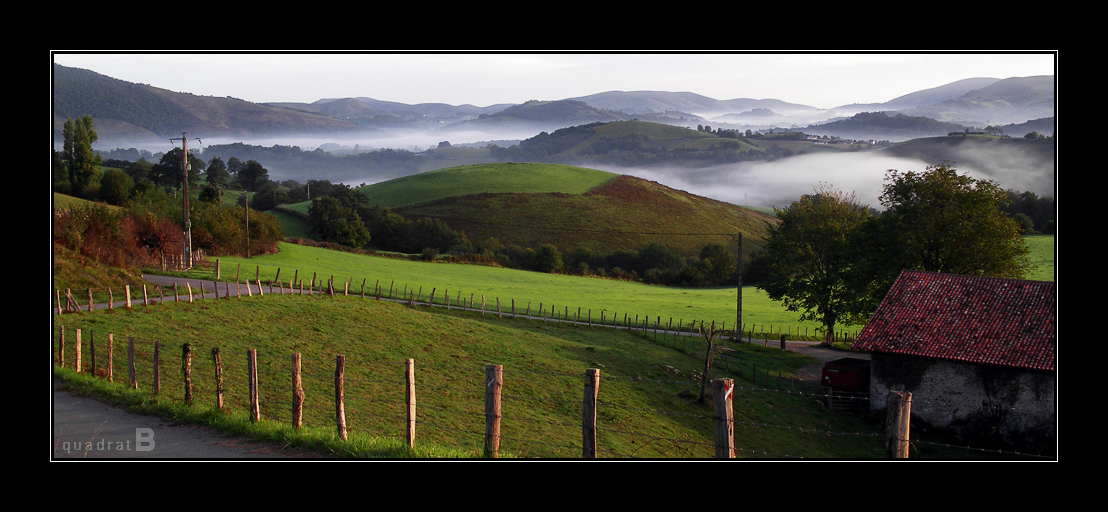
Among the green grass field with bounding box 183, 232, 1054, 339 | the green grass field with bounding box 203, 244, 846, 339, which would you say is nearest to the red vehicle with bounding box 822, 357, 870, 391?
the green grass field with bounding box 183, 232, 1054, 339

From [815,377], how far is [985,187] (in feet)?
52.4

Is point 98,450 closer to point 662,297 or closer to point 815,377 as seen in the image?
point 815,377

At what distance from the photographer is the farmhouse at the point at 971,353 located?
25016 millimetres

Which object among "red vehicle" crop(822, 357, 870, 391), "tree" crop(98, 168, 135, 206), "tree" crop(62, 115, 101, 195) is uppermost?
"tree" crop(62, 115, 101, 195)

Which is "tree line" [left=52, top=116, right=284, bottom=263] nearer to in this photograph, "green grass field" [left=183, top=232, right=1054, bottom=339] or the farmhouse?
"green grass field" [left=183, top=232, right=1054, bottom=339]

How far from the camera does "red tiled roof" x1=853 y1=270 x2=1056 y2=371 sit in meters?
26.1

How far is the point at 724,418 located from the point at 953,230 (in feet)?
122

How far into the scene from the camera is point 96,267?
119 feet

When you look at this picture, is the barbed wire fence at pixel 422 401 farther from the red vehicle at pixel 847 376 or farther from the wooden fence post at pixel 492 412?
the red vehicle at pixel 847 376

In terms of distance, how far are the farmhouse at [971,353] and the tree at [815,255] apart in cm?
1730

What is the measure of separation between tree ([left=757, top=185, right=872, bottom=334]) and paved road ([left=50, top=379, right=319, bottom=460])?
43927 millimetres

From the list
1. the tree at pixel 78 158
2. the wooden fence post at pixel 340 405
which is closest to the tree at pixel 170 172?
the tree at pixel 78 158

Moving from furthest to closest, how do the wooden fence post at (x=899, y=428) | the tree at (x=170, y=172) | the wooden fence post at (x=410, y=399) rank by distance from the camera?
the tree at (x=170, y=172), the wooden fence post at (x=410, y=399), the wooden fence post at (x=899, y=428)
